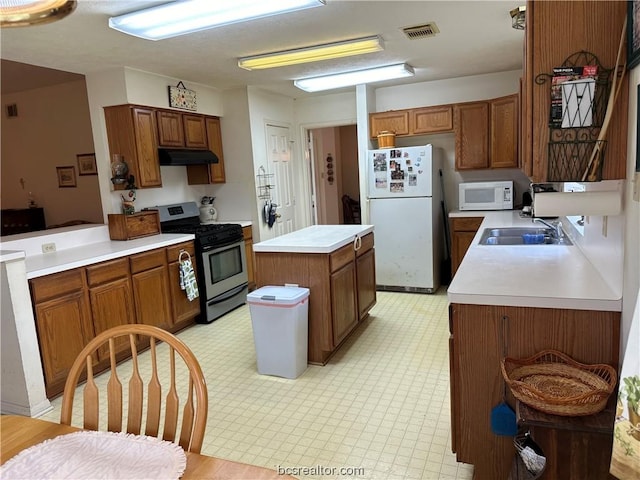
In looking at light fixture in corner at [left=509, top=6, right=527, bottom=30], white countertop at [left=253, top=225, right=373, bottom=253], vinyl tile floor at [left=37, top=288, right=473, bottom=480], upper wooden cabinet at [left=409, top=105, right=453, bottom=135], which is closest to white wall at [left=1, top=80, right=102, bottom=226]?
vinyl tile floor at [left=37, top=288, right=473, bottom=480]

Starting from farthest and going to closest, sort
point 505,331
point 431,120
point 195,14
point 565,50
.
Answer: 1. point 431,120
2. point 195,14
3. point 505,331
4. point 565,50

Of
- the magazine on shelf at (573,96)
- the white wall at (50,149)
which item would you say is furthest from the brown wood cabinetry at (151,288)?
the magazine on shelf at (573,96)

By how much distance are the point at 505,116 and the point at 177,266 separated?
11.9ft

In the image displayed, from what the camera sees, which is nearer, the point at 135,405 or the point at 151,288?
the point at 135,405

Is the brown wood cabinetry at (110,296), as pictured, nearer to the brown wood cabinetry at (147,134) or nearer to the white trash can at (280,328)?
the brown wood cabinetry at (147,134)

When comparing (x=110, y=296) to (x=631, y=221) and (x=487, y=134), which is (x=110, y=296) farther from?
(x=487, y=134)

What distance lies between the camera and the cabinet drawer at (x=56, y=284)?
2770mm

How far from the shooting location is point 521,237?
10.8ft

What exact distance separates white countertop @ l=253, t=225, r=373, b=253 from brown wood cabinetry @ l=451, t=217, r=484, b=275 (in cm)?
139

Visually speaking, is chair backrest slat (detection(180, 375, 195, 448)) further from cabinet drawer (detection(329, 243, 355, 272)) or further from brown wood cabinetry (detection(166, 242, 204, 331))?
brown wood cabinetry (detection(166, 242, 204, 331))

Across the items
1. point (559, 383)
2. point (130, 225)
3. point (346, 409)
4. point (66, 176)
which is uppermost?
point (66, 176)

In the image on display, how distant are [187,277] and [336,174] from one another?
16.1ft

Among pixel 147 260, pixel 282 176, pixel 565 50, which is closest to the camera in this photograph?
pixel 565 50

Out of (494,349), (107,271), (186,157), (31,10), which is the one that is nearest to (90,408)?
(31,10)
